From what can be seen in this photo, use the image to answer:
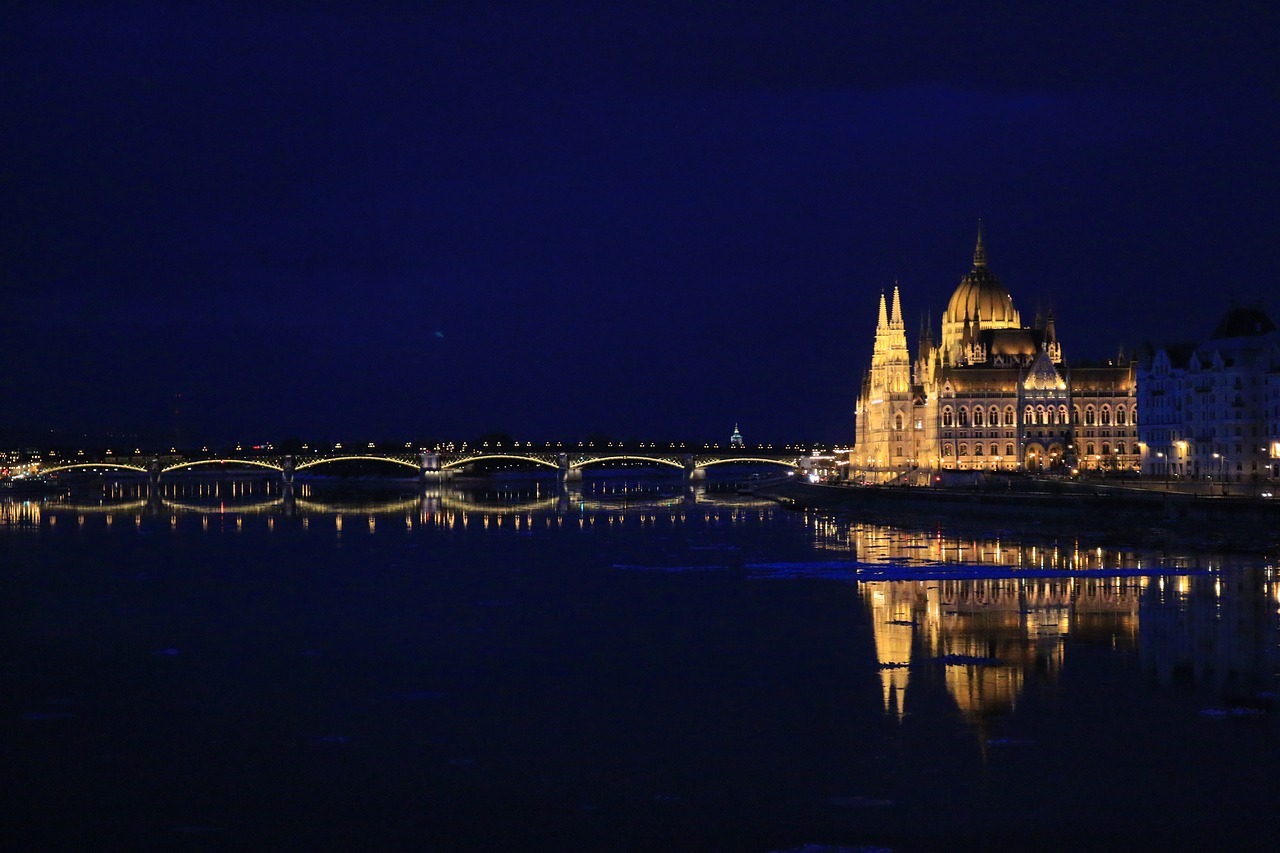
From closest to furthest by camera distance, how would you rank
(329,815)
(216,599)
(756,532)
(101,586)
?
(329,815) → (216,599) → (101,586) → (756,532)

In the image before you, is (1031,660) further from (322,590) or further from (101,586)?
(101,586)

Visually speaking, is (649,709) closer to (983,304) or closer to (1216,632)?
(1216,632)

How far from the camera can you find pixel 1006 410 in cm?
14725

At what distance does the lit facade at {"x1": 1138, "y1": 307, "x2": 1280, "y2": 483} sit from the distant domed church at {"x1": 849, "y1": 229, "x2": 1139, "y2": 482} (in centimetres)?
2527

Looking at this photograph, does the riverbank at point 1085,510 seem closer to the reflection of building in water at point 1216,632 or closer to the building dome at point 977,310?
the reflection of building in water at point 1216,632

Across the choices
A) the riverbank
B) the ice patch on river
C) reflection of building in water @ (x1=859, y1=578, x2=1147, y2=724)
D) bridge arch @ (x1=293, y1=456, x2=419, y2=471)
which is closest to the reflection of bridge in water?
bridge arch @ (x1=293, y1=456, x2=419, y2=471)

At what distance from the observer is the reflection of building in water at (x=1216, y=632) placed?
1094 inches

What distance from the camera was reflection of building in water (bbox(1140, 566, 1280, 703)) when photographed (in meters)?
27.8

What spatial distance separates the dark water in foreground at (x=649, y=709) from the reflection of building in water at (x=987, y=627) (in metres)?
0.16

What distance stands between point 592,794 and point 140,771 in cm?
726

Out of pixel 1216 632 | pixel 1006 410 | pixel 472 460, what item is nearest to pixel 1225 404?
pixel 1006 410

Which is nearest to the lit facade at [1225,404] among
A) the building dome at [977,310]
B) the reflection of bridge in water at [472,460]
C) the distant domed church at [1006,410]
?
the distant domed church at [1006,410]

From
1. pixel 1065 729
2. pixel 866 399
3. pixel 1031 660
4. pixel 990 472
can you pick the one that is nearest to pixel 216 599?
pixel 1031 660

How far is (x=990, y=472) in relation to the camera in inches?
5335
